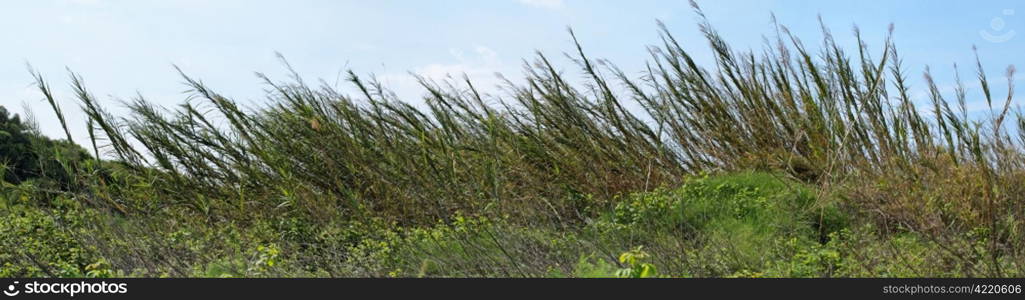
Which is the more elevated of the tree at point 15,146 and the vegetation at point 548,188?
the tree at point 15,146

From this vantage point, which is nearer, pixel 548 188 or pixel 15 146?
pixel 548 188

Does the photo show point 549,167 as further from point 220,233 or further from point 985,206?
point 985,206

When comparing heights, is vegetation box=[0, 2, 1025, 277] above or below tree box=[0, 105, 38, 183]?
below

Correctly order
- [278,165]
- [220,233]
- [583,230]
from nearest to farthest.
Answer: [583,230]
[220,233]
[278,165]

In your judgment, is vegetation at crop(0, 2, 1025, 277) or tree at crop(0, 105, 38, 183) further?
tree at crop(0, 105, 38, 183)

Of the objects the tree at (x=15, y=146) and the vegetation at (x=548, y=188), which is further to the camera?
the tree at (x=15, y=146)

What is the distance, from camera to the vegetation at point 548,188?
4141 mm

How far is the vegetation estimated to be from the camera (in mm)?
4141

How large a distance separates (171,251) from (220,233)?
0.47 m

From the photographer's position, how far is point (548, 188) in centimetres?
571

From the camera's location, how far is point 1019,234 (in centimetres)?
427
